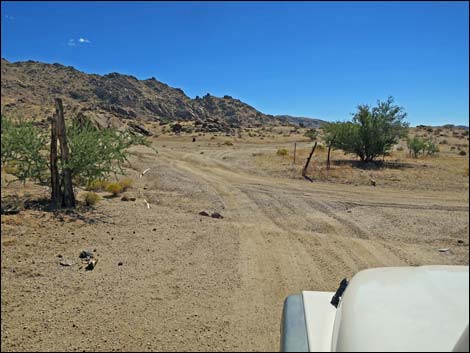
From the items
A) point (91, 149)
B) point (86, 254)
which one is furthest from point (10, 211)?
point (86, 254)

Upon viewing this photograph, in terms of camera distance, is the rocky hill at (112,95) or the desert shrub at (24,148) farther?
the rocky hill at (112,95)

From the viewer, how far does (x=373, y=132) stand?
2280cm

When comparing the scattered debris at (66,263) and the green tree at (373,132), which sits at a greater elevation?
the green tree at (373,132)

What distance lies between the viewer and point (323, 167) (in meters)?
19.8

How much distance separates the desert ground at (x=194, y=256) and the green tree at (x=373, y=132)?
29.7 ft

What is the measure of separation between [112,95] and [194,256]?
298 ft

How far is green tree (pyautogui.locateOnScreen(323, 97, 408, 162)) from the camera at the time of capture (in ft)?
74.6

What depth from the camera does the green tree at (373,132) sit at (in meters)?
22.7

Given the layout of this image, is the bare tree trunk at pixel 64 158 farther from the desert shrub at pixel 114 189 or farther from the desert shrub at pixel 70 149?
the desert shrub at pixel 114 189

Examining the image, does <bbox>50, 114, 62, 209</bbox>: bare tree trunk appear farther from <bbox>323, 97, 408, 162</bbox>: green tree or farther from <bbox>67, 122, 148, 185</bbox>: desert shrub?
<bbox>323, 97, 408, 162</bbox>: green tree

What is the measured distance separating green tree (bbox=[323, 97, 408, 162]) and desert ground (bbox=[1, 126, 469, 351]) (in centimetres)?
906

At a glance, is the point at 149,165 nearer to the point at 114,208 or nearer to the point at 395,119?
the point at 114,208

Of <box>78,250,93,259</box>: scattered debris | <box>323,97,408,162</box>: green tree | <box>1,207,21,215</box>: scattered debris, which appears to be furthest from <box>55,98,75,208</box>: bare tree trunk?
<box>323,97,408,162</box>: green tree

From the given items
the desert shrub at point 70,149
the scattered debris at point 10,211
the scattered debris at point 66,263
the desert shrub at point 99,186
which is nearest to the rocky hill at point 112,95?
the desert shrub at point 99,186
